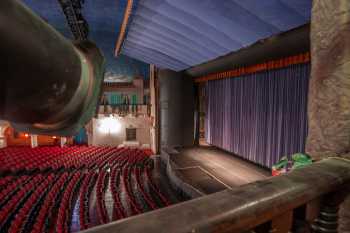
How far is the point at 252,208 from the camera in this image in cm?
86

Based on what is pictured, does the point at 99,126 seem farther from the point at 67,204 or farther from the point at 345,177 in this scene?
the point at 345,177

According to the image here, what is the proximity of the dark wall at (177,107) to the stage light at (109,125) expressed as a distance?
20.4ft

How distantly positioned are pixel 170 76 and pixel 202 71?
2.11 m

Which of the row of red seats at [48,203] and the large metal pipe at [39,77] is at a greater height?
the large metal pipe at [39,77]

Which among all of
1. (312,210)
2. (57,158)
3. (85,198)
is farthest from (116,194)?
(312,210)

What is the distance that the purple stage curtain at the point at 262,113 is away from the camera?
261 inches

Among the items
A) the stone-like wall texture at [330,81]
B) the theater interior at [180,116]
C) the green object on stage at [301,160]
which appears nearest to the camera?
the theater interior at [180,116]

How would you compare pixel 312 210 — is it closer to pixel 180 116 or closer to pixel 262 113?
pixel 262 113

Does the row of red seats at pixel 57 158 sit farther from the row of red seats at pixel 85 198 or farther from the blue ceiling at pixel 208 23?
the blue ceiling at pixel 208 23

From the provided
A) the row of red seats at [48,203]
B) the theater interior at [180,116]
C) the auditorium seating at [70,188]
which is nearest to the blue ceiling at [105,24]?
the theater interior at [180,116]

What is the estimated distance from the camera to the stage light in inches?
643

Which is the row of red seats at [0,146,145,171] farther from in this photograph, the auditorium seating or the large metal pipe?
the large metal pipe

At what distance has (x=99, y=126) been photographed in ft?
53.6

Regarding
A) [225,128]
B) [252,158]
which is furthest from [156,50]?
[252,158]
